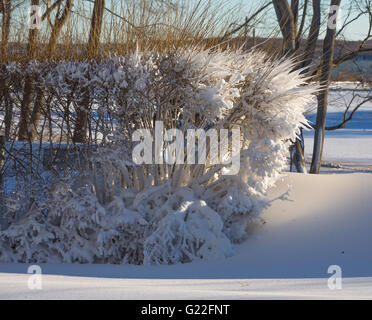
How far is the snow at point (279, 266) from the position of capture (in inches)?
154

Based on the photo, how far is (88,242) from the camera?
20.3 feet

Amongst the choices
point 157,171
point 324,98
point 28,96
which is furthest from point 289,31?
point 28,96

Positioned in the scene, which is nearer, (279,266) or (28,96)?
(279,266)

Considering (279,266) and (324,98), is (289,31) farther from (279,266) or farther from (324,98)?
(279,266)

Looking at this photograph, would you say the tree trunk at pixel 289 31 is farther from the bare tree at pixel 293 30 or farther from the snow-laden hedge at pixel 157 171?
the snow-laden hedge at pixel 157 171

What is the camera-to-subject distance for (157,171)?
6469 millimetres

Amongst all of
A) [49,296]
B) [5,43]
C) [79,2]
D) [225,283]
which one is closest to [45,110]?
[5,43]

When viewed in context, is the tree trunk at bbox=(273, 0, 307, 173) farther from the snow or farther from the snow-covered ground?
the snow

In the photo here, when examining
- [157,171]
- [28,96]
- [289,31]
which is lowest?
[157,171]

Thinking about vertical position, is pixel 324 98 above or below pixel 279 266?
above

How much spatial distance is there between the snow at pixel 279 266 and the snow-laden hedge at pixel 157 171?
0.33 m

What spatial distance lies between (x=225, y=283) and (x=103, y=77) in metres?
2.69

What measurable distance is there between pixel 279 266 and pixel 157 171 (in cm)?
178

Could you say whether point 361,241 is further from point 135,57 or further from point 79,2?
point 79,2
